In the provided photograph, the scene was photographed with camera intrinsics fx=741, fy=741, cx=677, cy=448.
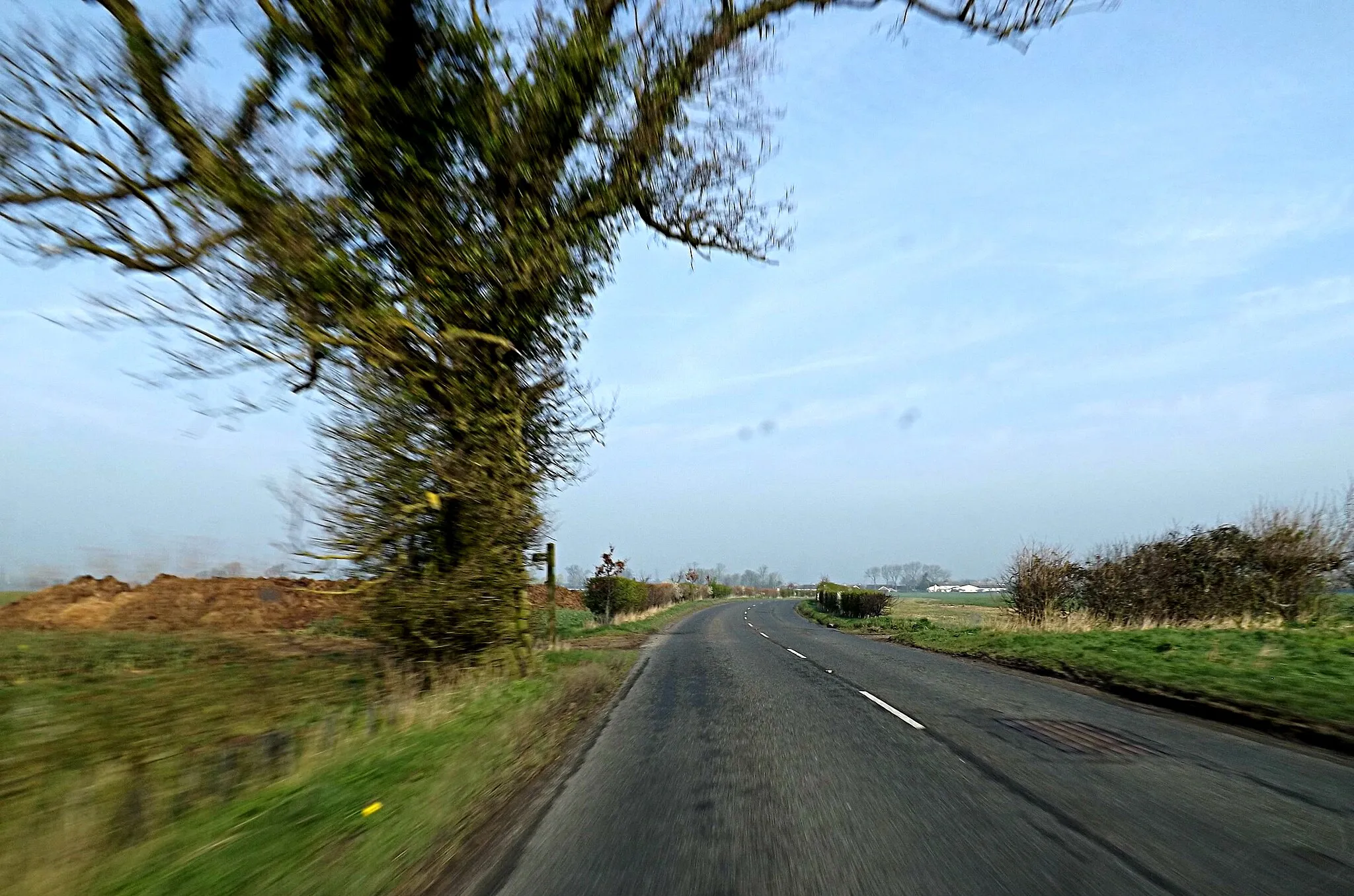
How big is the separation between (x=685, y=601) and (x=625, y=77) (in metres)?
72.5

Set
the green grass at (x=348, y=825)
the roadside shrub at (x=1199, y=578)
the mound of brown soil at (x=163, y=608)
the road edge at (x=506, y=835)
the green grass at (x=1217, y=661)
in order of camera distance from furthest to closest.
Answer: the mound of brown soil at (x=163, y=608) → the roadside shrub at (x=1199, y=578) → the green grass at (x=1217, y=661) → the road edge at (x=506, y=835) → the green grass at (x=348, y=825)

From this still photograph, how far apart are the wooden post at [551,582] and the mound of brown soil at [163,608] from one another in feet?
34.0

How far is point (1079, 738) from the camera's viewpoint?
7.98 metres

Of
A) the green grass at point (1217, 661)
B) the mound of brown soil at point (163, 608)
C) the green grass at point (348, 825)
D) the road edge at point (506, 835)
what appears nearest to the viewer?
the green grass at point (348, 825)

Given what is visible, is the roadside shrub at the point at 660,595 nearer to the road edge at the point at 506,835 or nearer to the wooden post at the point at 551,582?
the wooden post at the point at 551,582

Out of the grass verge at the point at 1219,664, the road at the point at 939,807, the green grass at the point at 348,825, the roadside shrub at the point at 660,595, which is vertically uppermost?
the roadside shrub at the point at 660,595

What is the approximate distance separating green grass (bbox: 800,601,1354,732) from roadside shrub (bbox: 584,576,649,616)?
17855mm

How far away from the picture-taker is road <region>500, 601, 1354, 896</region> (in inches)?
163

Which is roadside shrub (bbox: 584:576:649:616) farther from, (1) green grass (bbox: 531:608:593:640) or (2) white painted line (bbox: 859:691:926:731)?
(2) white painted line (bbox: 859:691:926:731)

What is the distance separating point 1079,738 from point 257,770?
806cm

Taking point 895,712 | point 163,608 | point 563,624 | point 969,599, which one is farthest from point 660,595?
point 969,599

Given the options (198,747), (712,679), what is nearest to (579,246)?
(712,679)

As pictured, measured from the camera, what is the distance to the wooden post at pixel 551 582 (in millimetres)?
13547

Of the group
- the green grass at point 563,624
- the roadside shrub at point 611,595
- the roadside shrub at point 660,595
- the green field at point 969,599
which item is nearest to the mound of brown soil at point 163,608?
the green grass at point 563,624
